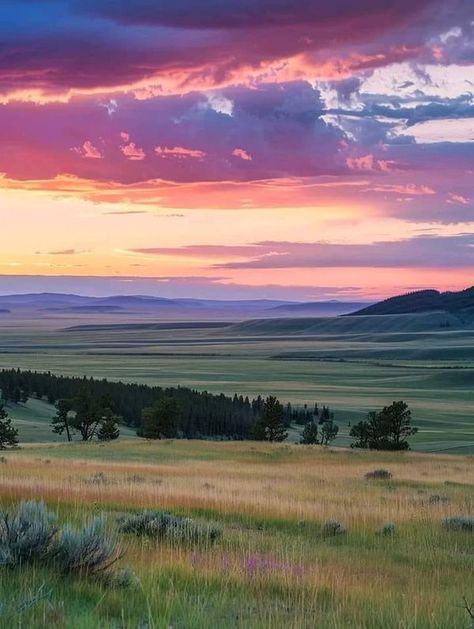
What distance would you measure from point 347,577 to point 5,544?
304cm

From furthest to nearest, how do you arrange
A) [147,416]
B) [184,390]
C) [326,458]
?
[184,390] < [147,416] < [326,458]

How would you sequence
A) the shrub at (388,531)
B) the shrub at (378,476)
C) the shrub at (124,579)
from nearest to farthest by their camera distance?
the shrub at (124,579), the shrub at (388,531), the shrub at (378,476)

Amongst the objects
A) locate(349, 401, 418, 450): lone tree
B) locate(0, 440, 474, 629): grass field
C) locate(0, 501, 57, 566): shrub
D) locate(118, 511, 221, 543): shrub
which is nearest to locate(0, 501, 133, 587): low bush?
locate(0, 501, 57, 566): shrub

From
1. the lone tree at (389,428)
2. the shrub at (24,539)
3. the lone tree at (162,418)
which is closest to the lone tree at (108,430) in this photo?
the lone tree at (162,418)

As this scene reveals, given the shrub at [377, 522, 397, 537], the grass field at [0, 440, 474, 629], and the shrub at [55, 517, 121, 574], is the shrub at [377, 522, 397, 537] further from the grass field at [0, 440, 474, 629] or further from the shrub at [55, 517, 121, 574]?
the shrub at [55, 517, 121, 574]

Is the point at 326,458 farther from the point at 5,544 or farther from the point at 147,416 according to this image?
the point at 147,416

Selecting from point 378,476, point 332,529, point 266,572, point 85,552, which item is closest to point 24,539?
point 85,552

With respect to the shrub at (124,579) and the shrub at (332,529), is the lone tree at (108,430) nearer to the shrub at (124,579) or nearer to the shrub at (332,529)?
the shrub at (332,529)

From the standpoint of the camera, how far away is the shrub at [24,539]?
244 inches

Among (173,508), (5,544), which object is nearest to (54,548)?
(5,544)

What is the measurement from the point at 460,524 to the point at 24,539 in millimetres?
7689

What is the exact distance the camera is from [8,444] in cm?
6856

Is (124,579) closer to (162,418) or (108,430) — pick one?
(162,418)

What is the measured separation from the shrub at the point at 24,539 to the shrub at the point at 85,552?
0.41 feet
